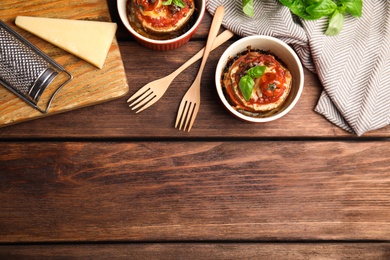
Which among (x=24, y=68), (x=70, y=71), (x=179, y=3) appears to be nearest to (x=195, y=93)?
(x=179, y=3)

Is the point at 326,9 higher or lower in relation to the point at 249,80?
higher

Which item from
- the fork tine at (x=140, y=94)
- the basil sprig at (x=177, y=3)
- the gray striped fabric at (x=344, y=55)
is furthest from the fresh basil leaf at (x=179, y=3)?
the fork tine at (x=140, y=94)

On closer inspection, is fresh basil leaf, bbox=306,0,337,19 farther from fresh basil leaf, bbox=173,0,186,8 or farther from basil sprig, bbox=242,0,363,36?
fresh basil leaf, bbox=173,0,186,8

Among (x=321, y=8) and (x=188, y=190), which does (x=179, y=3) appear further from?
(x=188, y=190)

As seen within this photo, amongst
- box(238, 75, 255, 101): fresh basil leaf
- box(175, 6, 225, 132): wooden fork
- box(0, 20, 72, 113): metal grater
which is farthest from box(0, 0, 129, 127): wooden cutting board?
box(238, 75, 255, 101): fresh basil leaf

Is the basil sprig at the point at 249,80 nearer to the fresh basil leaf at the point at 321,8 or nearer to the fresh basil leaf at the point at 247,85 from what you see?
the fresh basil leaf at the point at 247,85
